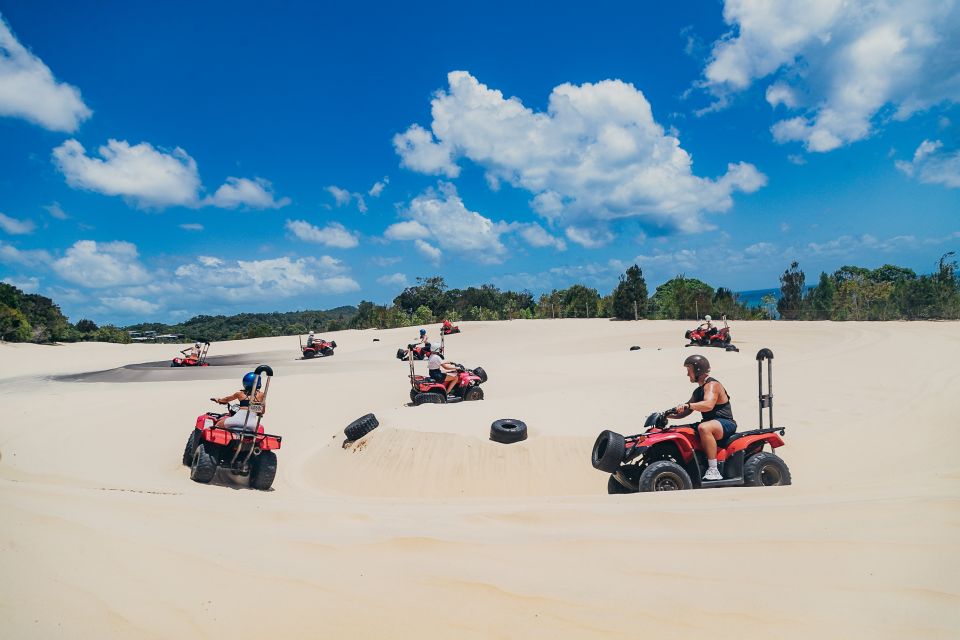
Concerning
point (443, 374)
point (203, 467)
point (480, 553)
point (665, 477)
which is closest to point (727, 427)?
point (665, 477)

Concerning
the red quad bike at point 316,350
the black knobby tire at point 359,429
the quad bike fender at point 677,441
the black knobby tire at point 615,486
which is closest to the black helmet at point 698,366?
the quad bike fender at point 677,441

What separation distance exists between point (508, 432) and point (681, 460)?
3.47 meters

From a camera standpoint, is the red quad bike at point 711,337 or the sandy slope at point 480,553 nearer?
the sandy slope at point 480,553

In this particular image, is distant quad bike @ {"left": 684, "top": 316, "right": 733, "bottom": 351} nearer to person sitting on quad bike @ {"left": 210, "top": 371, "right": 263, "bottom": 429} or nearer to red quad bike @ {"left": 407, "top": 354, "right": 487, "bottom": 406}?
red quad bike @ {"left": 407, "top": 354, "right": 487, "bottom": 406}

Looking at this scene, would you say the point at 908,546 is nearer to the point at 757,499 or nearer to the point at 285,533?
the point at 757,499

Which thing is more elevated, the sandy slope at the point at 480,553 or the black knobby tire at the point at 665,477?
the sandy slope at the point at 480,553

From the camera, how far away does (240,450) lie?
655 centimetres

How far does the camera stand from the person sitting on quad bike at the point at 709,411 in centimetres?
547

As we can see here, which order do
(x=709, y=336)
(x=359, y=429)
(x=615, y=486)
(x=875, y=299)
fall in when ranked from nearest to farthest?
(x=615, y=486) < (x=359, y=429) < (x=709, y=336) < (x=875, y=299)

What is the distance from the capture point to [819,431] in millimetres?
8680

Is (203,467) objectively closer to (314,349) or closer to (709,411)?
(709,411)

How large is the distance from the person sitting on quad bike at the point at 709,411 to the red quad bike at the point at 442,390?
696 cm

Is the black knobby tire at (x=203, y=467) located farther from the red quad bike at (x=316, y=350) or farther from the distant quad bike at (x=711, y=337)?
the distant quad bike at (x=711, y=337)

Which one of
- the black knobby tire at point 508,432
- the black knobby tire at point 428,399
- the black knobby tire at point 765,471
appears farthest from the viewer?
the black knobby tire at point 428,399
